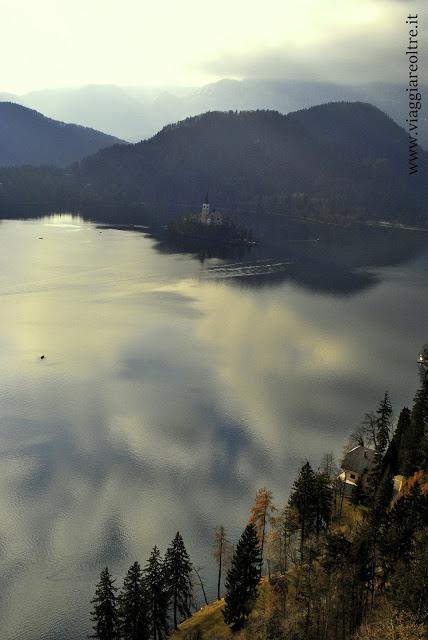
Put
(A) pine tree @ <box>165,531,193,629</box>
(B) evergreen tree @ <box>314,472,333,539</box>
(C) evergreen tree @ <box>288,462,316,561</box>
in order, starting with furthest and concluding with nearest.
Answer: (B) evergreen tree @ <box>314,472,333,539</box>, (C) evergreen tree @ <box>288,462,316,561</box>, (A) pine tree @ <box>165,531,193,629</box>

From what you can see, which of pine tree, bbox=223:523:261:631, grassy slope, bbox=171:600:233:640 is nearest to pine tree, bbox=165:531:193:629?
grassy slope, bbox=171:600:233:640

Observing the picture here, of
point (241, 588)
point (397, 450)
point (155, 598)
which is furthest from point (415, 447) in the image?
point (155, 598)

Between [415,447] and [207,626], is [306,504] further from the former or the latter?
[415,447]

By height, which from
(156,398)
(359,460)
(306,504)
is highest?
(306,504)

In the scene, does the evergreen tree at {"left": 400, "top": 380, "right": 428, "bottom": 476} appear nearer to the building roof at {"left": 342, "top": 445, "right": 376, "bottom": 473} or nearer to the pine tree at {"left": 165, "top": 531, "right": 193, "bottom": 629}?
the building roof at {"left": 342, "top": 445, "right": 376, "bottom": 473}

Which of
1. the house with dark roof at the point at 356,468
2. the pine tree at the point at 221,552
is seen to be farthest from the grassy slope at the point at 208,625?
the house with dark roof at the point at 356,468

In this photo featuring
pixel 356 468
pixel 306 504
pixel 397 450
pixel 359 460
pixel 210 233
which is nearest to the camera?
pixel 306 504
